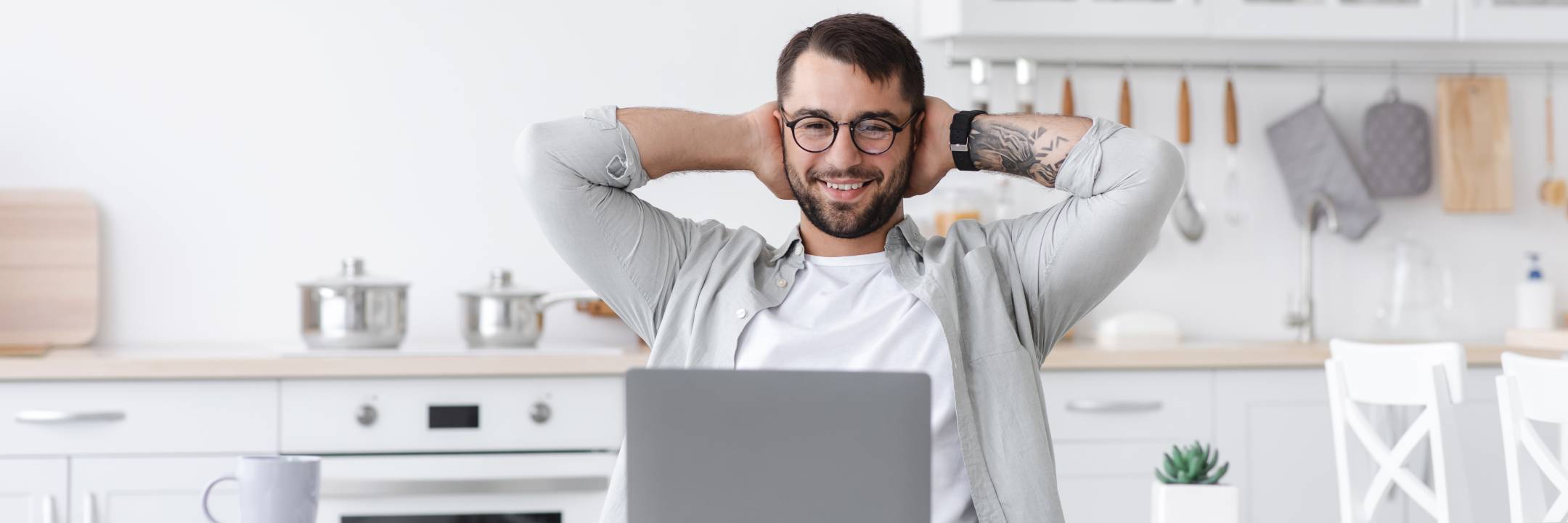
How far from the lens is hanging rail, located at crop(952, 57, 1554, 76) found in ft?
11.0

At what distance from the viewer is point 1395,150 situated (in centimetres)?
338

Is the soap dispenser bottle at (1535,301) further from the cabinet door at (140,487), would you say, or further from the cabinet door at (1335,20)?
the cabinet door at (140,487)

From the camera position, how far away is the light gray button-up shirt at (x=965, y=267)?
58.7 inches

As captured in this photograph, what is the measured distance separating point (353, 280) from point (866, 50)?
1.58m

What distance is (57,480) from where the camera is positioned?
2518 mm

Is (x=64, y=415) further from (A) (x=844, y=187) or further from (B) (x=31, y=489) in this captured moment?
(A) (x=844, y=187)

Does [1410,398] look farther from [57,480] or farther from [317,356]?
[57,480]

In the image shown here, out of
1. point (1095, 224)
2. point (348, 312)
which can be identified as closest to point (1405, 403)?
point (1095, 224)

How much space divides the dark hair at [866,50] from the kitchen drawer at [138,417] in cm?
151

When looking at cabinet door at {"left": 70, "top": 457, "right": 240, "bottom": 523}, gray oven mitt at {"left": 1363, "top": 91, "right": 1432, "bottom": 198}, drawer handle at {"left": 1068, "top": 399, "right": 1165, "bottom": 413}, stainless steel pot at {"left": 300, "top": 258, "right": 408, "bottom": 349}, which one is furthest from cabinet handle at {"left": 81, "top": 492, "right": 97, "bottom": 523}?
gray oven mitt at {"left": 1363, "top": 91, "right": 1432, "bottom": 198}

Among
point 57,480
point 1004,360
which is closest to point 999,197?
point 1004,360

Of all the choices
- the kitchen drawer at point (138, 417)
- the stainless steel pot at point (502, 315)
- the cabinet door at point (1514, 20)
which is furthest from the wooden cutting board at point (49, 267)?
the cabinet door at point (1514, 20)

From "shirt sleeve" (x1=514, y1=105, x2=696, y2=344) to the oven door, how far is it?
41.8 inches

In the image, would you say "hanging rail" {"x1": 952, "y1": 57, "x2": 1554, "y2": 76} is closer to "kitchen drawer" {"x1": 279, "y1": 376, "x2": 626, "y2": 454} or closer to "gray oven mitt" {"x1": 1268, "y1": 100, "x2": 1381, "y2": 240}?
"gray oven mitt" {"x1": 1268, "y1": 100, "x2": 1381, "y2": 240}
